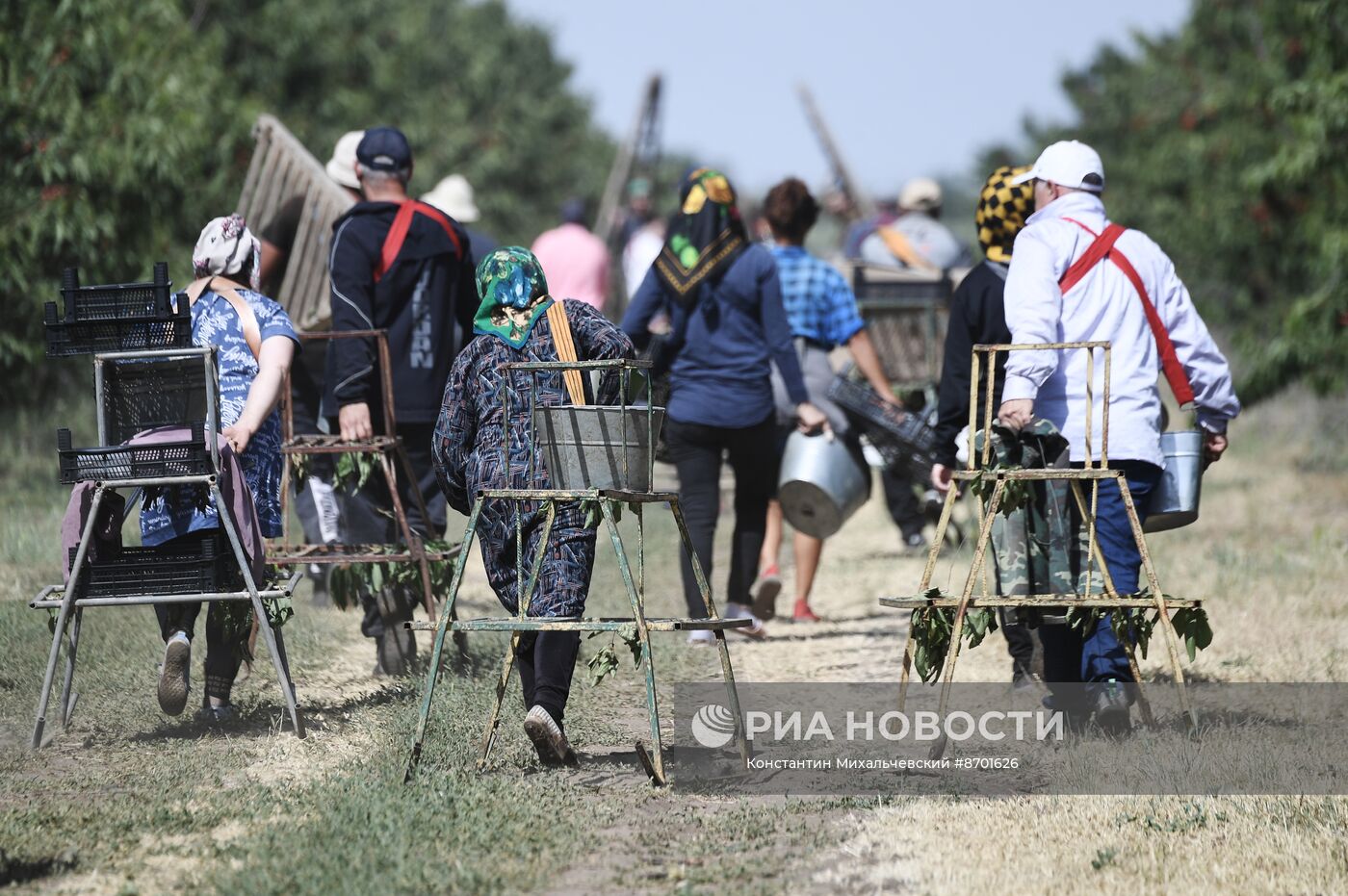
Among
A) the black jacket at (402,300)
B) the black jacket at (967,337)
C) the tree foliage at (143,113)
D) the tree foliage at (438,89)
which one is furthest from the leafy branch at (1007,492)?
the tree foliage at (438,89)

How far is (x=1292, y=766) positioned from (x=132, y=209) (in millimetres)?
12574

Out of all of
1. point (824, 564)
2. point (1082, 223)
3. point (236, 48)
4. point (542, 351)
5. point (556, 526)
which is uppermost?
point (236, 48)

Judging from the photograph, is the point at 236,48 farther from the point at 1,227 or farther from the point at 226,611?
the point at 226,611

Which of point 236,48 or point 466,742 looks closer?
point 466,742

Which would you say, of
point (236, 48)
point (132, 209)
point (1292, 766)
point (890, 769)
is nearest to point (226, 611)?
point (890, 769)

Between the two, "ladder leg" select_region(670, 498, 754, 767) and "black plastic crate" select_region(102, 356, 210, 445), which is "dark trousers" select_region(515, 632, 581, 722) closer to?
"ladder leg" select_region(670, 498, 754, 767)

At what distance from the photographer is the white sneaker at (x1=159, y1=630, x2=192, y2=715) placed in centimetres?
649

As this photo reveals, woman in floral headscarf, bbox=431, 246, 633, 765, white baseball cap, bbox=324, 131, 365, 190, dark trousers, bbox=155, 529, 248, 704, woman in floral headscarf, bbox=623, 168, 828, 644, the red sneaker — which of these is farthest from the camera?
the red sneaker

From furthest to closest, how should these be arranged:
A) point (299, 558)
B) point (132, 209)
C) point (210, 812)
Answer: point (132, 209) < point (299, 558) < point (210, 812)

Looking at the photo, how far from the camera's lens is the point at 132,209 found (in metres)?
16.4

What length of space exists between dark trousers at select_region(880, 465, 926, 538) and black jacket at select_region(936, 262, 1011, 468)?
203 inches

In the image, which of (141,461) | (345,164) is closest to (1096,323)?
(141,461)

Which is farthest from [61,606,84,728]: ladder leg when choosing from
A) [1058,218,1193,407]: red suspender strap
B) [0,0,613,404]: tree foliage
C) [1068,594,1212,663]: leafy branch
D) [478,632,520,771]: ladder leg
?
[0,0,613,404]: tree foliage

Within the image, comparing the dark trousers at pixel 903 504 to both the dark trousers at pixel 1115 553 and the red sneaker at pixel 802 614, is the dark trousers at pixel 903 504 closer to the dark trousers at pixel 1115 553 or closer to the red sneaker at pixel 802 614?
the red sneaker at pixel 802 614
